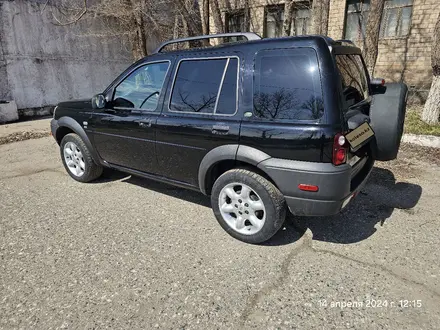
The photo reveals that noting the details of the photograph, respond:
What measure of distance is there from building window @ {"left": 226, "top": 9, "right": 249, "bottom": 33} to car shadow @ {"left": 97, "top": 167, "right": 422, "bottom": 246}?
11.1 meters

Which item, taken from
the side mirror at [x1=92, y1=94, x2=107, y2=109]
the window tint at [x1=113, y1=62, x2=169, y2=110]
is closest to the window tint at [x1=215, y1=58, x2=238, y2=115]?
the window tint at [x1=113, y1=62, x2=169, y2=110]

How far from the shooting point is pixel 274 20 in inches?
514

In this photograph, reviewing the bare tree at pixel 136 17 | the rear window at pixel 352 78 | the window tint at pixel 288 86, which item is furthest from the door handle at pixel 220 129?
the bare tree at pixel 136 17

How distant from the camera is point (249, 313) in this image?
211 cm

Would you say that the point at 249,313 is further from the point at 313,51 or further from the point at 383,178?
the point at 383,178

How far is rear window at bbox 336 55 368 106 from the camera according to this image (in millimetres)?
2582

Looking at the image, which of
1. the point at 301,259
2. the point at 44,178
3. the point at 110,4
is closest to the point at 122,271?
the point at 301,259

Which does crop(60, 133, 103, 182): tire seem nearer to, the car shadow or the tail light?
the car shadow

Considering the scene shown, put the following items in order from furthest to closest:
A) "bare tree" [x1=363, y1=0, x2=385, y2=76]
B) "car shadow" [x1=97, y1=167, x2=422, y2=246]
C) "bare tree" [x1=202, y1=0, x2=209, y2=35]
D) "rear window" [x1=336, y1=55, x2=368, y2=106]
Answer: "bare tree" [x1=202, y1=0, x2=209, y2=35] < "bare tree" [x1=363, y1=0, x2=385, y2=76] < "car shadow" [x1=97, y1=167, x2=422, y2=246] < "rear window" [x1=336, y1=55, x2=368, y2=106]

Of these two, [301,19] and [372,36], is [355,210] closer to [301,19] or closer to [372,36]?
[372,36]

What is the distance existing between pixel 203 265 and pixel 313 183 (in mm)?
1169

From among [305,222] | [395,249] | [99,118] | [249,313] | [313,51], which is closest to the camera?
[249,313]

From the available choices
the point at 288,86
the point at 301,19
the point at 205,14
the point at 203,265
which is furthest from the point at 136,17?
the point at 203,265

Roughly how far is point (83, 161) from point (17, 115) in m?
7.42
